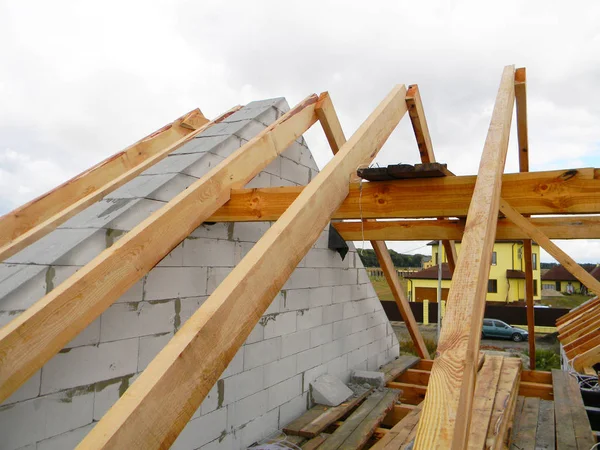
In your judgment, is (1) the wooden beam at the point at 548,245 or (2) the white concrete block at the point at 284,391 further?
(2) the white concrete block at the point at 284,391

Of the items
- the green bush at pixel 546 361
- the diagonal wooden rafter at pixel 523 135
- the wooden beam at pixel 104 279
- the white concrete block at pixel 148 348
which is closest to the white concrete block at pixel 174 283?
the white concrete block at pixel 148 348

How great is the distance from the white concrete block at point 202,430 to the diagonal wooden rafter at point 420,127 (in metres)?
2.69

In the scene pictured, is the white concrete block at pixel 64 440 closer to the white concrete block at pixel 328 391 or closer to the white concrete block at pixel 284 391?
the white concrete block at pixel 284 391

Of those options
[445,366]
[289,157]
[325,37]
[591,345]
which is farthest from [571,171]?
[325,37]

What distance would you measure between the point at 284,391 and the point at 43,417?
2400 mm

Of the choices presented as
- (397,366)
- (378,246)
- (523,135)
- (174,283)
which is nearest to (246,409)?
(174,283)

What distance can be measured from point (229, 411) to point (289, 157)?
2.53 metres

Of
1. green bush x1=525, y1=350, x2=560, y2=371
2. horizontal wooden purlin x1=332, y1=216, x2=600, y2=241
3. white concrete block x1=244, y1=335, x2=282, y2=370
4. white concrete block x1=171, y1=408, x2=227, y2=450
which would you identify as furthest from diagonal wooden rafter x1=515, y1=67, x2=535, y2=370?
green bush x1=525, y1=350, x2=560, y2=371

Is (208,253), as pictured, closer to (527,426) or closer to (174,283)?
(174,283)

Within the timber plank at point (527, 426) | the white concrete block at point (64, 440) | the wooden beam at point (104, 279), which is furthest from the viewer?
the timber plank at point (527, 426)

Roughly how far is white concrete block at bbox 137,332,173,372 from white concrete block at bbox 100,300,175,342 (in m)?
0.04

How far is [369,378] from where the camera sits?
210 inches

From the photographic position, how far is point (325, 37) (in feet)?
17.3

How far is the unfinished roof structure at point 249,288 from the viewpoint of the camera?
151 centimetres
